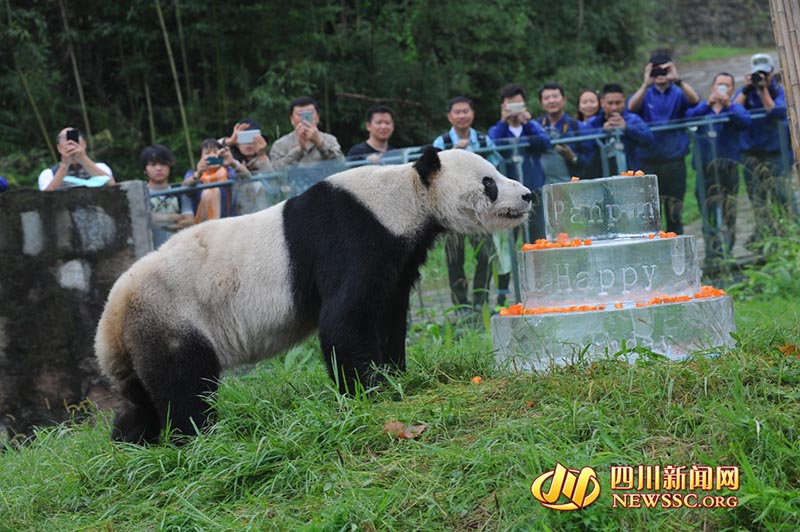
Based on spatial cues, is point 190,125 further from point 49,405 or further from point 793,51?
point 793,51

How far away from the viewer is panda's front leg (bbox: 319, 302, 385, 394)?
15.6ft

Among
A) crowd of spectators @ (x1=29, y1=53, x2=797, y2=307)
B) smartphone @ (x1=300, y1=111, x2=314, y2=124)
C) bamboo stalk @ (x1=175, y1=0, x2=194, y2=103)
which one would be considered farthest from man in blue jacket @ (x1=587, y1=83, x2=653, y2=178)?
bamboo stalk @ (x1=175, y1=0, x2=194, y2=103)

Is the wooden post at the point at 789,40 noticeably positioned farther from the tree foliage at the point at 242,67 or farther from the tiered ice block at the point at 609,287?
the tree foliage at the point at 242,67

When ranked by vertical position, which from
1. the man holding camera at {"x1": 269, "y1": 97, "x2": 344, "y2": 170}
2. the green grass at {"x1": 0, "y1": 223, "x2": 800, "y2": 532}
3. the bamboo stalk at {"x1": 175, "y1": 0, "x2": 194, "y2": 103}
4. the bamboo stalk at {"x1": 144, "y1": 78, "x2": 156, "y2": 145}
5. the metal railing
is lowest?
the green grass at {"x1": 0, "y1": 223, "x2": 800, "y2": 532}

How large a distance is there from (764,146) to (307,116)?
14.6 ft

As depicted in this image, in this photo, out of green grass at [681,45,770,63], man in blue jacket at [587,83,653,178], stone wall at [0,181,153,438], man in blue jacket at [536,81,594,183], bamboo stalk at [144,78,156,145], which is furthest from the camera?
green grass at [681,45,770,63]

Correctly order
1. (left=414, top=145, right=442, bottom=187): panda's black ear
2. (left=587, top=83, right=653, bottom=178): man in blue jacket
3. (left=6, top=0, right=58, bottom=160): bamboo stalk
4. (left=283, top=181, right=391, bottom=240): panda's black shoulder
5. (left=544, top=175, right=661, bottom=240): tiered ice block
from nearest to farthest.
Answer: (left=283, top=181, right=391, bottom=240): panda's black shoulder < (left=414, top=145, right=442, bottom=187): panda's black ear < (left=544, top=175, right=661, bottom=240): tiered ice block < (left=587, top=83, right=653, bottom=178): man in blue jacket < (left=6, top=0, right=58, bottom=160): bamboo stalk

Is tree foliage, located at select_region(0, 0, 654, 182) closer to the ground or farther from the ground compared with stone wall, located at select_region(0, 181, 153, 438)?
farther from the ground

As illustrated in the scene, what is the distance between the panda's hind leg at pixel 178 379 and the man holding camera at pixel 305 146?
2.91 m

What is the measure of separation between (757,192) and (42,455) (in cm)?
667

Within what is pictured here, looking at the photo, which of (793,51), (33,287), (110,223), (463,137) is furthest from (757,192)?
(33,287)

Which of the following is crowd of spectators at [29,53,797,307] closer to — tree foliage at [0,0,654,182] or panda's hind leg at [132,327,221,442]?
panda's hind leg at [132,327,221,442]

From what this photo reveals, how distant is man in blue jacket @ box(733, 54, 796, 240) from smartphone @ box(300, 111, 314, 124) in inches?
164

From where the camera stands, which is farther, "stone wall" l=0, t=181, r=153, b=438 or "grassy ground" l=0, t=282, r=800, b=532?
"stone wall" l=0, t=181, r=153, b=438
